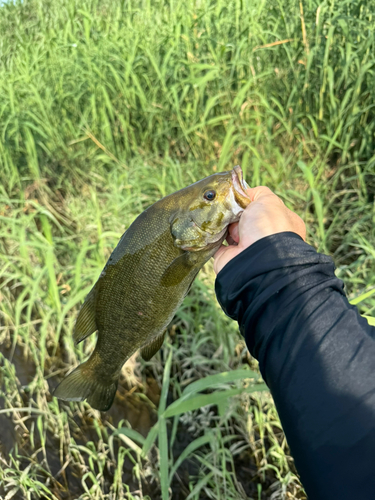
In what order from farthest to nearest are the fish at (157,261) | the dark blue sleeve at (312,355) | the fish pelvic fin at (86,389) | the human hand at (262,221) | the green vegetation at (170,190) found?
the green vegetation at (170,190) < the fish pelvic fin at (86,389) < the fish at (157,261) < the human hand at (262,221) < the dark blue sleeve at (312,355)

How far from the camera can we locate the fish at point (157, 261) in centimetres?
155

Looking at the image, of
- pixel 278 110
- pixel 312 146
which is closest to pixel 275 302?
pixel 312 146

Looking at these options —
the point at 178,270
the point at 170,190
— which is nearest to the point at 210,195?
the point at 178,270

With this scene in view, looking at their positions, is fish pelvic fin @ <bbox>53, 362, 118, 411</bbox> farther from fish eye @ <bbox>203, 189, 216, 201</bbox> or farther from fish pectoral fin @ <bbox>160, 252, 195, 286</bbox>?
fish eye @ <bbox>203, 189, 216, 201</bbox>

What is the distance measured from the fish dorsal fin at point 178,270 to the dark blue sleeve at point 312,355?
0.78 ft

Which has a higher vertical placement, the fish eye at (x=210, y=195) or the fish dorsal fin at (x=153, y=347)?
the fish eye at (x=210, y=195)

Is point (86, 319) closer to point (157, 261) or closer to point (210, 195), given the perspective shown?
point (157, 261)

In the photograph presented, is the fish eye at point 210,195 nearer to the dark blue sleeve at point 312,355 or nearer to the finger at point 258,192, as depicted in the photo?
the finger at point 258,192

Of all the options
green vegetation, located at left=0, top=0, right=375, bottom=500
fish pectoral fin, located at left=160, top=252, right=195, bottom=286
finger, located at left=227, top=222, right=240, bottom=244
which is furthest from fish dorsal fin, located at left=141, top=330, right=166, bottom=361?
finger, located at left=227, top=222, right=240, bottom=244

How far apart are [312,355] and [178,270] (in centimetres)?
66

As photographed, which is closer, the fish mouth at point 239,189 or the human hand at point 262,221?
the human hand at point 262,221

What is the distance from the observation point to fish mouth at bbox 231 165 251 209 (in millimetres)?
1570

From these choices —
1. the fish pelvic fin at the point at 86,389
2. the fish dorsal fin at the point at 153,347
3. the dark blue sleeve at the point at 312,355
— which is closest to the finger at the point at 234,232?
the dark blue sleeve at the point at 312,355

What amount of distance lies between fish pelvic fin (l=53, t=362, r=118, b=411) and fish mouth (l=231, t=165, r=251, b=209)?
3.22ft
